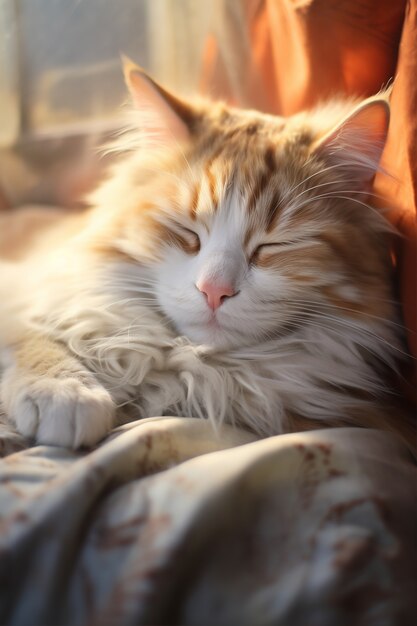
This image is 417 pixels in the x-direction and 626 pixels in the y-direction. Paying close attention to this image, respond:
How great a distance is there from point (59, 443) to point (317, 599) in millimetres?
466

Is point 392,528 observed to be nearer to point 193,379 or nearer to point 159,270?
point 193,379

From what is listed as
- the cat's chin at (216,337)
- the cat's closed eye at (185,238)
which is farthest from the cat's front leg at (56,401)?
the cat's closed eye at (185,238)

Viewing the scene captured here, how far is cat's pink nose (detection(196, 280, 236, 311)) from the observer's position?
3.32ft

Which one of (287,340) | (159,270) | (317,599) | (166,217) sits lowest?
(317,599)

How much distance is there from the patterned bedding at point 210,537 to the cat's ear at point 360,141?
0.61m

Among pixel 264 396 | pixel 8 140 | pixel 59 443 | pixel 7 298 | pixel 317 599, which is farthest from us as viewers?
pixel 8 140

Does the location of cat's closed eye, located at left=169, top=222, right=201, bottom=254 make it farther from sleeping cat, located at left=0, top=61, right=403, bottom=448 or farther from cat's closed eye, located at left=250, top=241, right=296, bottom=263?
cat's closed eye, located at left=250, top=241, right=296, bottom=263

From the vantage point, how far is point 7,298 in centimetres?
135

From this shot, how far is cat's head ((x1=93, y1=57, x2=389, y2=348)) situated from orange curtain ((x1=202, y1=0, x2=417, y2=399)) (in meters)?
0.07

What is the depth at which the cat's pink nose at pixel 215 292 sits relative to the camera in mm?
1013

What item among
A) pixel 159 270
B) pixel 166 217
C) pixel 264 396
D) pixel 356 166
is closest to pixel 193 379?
pixel 264 396

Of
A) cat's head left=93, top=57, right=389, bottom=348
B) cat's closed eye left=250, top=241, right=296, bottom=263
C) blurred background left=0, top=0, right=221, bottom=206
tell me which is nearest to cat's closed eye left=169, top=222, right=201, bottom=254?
cat's head left=93, top=57, right=389, bottom=348

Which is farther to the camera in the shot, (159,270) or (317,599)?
(159,270)

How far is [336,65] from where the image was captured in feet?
4.65
